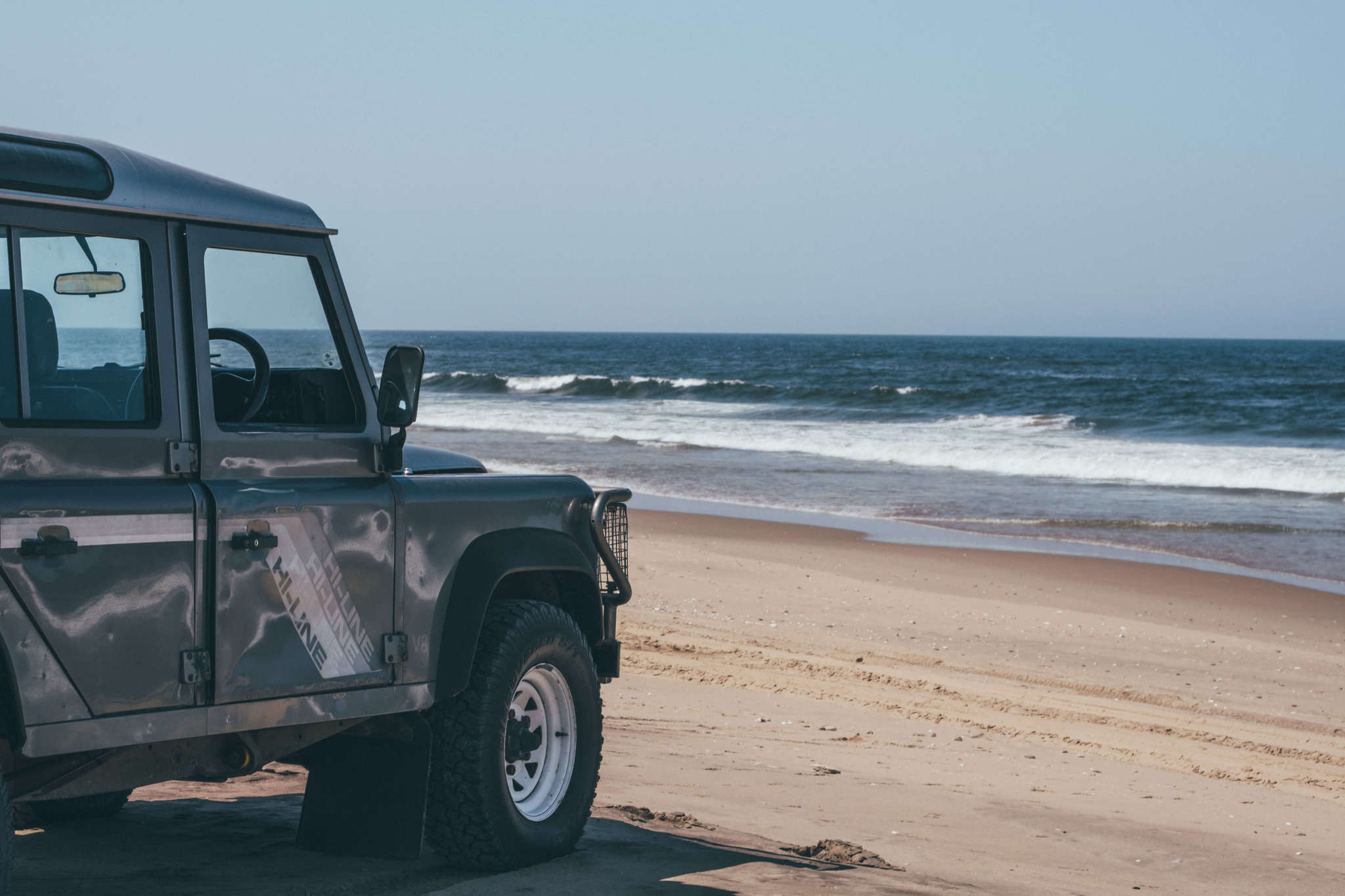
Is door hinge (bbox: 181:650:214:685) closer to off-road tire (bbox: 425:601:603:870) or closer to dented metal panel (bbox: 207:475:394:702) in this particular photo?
dented metal panel (bbox: 207:475:394:702)

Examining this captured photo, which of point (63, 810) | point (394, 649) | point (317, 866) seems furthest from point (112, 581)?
point (63, 810)

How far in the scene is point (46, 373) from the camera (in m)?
3.55

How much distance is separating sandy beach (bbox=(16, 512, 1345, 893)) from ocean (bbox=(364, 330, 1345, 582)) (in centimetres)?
247

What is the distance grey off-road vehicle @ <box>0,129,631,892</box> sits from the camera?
3.47 m

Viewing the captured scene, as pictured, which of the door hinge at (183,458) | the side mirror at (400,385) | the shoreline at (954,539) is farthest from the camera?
the shoreline at (954,539)

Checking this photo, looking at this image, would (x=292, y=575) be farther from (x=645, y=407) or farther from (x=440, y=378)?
(x=440, y=378)

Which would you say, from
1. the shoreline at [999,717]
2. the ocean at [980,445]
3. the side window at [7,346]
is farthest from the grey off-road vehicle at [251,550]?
the ocean at [980,445]

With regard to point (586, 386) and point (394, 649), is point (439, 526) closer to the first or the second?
point (394, 649)

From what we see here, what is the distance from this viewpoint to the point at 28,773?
3.57 m

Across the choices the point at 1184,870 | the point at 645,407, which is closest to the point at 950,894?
the point at 1184,870

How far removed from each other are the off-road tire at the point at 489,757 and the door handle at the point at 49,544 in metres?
1.53

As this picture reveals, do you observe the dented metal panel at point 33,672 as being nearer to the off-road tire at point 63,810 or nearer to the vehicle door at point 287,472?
the vehicle door at point 287,472

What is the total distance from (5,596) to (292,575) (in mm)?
865

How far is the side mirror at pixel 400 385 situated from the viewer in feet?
13.6
